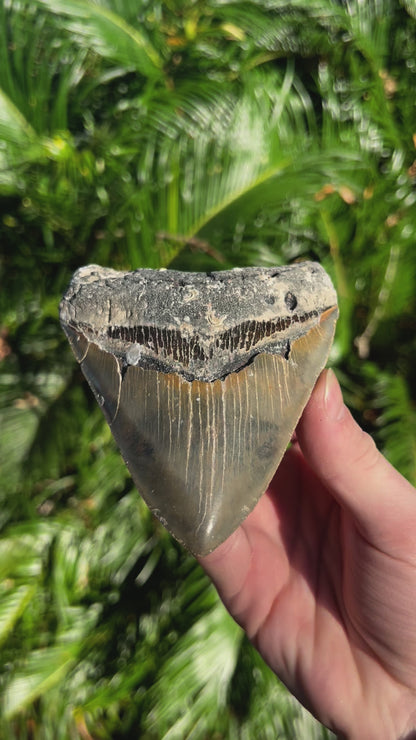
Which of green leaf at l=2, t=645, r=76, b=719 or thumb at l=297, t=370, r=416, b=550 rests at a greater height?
thumb at l=297, t=370, r=416, b=550

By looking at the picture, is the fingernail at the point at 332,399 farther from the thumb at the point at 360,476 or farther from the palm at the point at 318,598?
the palm at the point at 318,598

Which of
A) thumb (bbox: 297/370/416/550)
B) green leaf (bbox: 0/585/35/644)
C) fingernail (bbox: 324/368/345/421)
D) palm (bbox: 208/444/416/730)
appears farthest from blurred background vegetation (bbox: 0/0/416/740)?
fingernail (bbox: 324/368/345/421)

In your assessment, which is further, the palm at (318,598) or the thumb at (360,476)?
the palm at (318,598)

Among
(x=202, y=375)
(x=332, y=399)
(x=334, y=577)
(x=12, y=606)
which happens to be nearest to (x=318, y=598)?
(x=334, y=577)

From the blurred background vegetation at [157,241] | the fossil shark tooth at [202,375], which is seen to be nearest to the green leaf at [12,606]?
the blurred background vegetation at [157,241]

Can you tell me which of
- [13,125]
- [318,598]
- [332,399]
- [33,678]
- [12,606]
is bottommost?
[33,678]

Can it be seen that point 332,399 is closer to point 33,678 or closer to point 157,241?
point 157,241

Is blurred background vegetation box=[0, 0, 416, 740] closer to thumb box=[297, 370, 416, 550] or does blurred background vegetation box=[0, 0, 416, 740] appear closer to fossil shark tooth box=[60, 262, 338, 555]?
thumb box=[297, 370, 416, 550]
